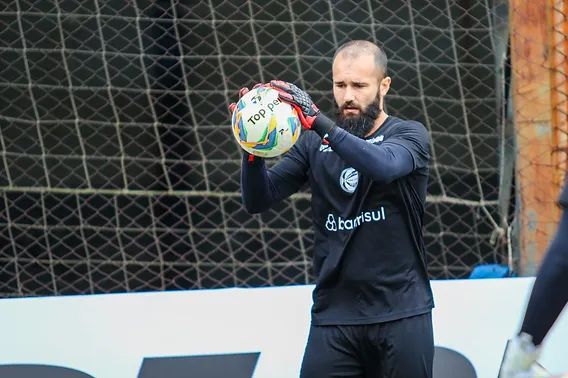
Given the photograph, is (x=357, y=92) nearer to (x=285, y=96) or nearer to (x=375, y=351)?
(x=285, y=96)

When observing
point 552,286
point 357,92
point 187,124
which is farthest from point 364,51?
point 187,124

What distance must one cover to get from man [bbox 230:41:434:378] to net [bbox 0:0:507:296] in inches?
75.7

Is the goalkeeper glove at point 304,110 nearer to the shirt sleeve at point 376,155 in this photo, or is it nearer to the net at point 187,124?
the shirt sleeve at point 376,155

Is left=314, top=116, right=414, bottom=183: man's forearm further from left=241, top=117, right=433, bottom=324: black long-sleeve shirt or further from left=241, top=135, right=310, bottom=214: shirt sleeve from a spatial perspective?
left=241, top=135, right=310, bottom=214: shirt sleeve

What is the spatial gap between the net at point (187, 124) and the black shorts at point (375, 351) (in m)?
2.01

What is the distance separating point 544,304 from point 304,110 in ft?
4.33

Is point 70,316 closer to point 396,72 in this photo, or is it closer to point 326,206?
point 326,206

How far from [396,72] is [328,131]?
2.54 metres

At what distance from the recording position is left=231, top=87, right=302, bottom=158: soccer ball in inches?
121

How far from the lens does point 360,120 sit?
334cm

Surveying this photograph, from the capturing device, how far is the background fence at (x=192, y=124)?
17.5 feet

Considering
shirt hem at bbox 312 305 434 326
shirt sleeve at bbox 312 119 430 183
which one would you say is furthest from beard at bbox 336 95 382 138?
shirt hem at bbox 312 305 434 326

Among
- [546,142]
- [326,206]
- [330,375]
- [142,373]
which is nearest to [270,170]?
[326,206]

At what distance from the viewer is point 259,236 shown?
581cm
